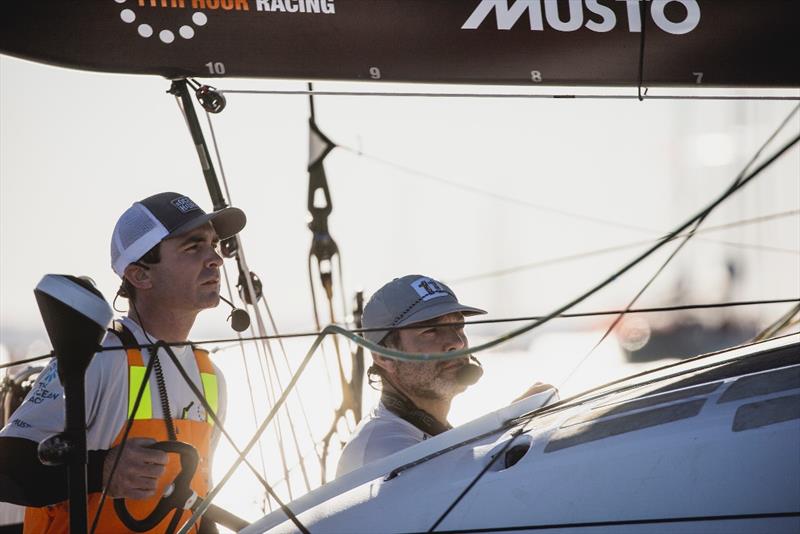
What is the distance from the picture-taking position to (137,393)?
8.98 ft

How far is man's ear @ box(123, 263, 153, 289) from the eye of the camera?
3.12 m

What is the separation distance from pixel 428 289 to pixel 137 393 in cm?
103

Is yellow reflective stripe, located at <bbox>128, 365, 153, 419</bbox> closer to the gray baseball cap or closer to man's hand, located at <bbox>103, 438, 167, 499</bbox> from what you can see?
man's hand, located at <bbox>103, 438, 167, 499</bbox>

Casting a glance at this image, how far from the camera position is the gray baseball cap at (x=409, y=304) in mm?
3305

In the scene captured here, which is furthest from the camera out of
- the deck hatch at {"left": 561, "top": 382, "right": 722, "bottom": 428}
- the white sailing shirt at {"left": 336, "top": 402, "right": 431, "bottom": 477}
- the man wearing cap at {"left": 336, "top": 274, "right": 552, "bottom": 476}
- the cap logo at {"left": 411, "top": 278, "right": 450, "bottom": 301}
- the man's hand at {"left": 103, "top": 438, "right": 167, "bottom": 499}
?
the cap logo at {"left": 411, "top": 278, "right": 450, "bottom": 301}

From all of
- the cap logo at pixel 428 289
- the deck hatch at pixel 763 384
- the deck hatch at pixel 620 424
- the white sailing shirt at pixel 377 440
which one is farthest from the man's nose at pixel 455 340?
the deck hatch at pixel 763 384

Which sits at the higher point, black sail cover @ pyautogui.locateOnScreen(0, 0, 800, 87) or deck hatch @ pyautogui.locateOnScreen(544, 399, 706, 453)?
black sail cover @ pyautogui.locateOnScreen(0, 0, 800, 87)

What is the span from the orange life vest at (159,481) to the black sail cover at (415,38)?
872mm

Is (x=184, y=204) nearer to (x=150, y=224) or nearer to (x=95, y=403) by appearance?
(x=150, y=224)

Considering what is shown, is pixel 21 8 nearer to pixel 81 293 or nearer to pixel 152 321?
pixel 152 321

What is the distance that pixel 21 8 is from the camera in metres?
2.99

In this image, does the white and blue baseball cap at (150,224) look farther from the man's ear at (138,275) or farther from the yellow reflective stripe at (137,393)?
the yellow reflective stripe at (137,393)

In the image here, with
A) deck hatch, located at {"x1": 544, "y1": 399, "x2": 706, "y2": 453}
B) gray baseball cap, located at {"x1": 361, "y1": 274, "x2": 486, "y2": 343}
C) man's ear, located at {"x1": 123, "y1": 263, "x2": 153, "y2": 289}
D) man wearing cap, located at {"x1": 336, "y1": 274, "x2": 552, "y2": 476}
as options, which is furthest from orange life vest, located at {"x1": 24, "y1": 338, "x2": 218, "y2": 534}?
deck hatch, located at {"x1": 544, "y1": 399, "x2": 706, "y2": 453}

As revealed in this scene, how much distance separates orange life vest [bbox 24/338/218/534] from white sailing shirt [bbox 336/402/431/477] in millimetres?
386
